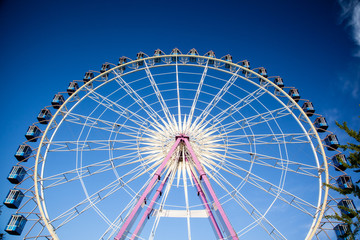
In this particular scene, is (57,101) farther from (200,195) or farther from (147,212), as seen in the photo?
(200,195)

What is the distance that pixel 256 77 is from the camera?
20047mm

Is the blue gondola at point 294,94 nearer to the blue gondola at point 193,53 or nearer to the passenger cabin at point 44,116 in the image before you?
the blue gondola at point 193,53

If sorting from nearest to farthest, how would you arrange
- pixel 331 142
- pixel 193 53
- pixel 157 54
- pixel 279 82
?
pixel 331 142, pixel 279 82, pixel 193 53, pixel 157 54

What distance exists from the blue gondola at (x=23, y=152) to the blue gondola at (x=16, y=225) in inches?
146

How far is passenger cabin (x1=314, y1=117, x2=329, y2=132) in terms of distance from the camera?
18.3m

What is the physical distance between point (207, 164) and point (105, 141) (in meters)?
6.58

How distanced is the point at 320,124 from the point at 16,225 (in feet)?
A: 64.7

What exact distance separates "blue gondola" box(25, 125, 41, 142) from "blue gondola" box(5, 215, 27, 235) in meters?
5.18

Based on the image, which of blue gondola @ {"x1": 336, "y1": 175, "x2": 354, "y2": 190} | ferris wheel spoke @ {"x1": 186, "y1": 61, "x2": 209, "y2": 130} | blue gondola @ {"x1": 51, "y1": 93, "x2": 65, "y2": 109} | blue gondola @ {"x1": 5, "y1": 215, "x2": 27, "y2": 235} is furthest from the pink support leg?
blue gondola @ {"x1": 51, "y1": 93, "x2": 65, "y2": 109}

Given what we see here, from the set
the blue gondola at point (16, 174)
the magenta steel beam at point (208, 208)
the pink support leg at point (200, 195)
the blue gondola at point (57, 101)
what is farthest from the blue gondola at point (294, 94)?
the blue gondola at point (16, 174)

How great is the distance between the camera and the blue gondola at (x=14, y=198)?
50.7 feet

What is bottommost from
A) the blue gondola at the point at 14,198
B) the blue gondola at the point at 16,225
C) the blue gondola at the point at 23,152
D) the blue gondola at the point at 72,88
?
the blue gondola at the point at 16,225

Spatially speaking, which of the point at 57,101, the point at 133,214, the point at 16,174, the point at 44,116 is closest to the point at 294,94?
the point at 133,214

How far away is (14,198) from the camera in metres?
15.6
